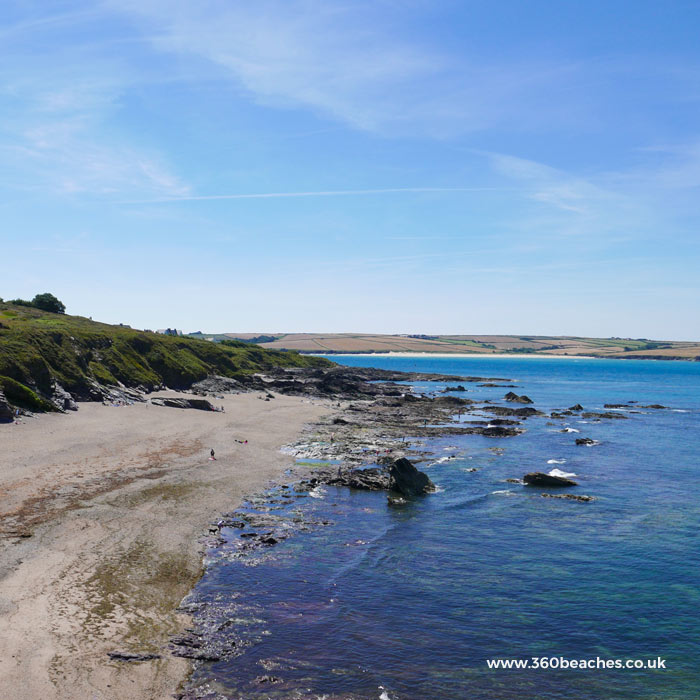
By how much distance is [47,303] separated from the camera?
120000mm

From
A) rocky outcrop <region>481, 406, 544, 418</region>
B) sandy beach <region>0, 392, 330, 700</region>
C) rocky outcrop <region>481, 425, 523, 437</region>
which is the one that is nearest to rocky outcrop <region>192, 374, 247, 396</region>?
sandy beach <region>0, 392, 330, 700</region>

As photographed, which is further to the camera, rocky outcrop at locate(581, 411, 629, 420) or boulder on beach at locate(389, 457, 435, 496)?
rocky outcrop at locate(581, 411, 629, 420)

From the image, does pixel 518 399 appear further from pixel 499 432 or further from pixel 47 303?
pixel 47 303

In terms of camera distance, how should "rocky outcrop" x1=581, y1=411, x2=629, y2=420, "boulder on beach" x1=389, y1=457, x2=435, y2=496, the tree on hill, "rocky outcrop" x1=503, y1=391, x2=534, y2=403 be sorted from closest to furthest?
"boulder on beach" x1=389, y1=457, x2=435, y2=496 → "rocky outcrop" x1=581, y1=411, x2=629, y2=420 → "rocky outcrop" x1=503, y1=391, x2=534, y2=403 → the tree on hill

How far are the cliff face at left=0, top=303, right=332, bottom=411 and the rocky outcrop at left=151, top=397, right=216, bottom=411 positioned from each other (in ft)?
20.7

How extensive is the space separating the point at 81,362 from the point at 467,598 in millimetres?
58983

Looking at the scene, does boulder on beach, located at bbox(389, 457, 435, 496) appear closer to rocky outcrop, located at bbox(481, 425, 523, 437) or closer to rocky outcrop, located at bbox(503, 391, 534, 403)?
rocky outcrop, located at bbox(481, 425, 523, 437)

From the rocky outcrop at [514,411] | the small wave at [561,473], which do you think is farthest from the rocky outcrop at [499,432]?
the small wave at [561,473]

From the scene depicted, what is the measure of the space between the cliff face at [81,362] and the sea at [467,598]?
32228mm

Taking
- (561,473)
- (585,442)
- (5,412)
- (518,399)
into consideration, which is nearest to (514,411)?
(518,399)

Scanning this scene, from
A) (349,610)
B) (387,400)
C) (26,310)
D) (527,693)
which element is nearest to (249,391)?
(387,400)

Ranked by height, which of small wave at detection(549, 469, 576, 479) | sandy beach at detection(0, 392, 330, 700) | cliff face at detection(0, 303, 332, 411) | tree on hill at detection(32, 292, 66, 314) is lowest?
small wave at detection(549, 469, 576, 479)

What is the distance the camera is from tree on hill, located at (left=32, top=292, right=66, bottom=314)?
392 feet

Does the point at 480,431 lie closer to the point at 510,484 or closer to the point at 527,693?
the point at 510,484
